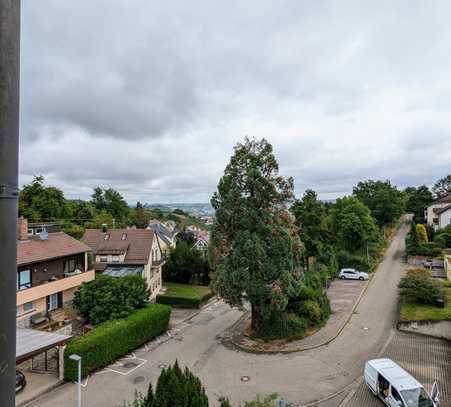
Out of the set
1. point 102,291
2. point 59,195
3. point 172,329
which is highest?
point 59,195

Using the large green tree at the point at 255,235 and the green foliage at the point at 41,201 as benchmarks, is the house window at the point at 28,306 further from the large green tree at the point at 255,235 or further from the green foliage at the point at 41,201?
the green foliage at the point at 41,201

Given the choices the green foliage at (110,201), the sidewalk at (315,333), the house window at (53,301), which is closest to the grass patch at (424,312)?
the sidewalk at (315,333)

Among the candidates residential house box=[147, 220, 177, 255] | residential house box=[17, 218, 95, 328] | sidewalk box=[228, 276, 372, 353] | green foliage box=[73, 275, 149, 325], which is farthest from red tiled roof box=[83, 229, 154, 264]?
sidewalk box=[228, 276, 372, 353]

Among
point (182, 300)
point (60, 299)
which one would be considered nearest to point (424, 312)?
point (182, 300)

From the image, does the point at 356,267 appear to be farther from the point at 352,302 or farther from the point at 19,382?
the point at 19,382

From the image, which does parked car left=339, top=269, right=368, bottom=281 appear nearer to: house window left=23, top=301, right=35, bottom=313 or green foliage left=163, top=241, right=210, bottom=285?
green foliage left=163, top=241, right=210, bottom=285

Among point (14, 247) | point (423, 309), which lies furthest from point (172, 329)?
point (14, 247)
